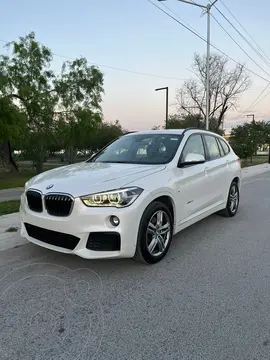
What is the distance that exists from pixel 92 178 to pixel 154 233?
3.33ft

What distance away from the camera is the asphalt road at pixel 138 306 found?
7.84ft

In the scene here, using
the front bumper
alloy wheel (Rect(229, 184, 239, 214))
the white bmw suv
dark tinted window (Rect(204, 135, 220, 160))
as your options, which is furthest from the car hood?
alloy wheel (Rect(229, 184, 239, 214))

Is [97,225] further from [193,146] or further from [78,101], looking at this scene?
[78,101]

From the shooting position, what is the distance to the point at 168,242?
411 centimetres

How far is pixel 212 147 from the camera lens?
18.9 ft

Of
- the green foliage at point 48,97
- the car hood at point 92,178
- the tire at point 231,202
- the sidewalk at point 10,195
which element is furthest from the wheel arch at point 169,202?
the green foliage at point 48,97

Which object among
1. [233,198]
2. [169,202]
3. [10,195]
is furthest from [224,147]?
[10,195]

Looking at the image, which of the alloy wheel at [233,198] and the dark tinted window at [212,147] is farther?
the alloy wheel at [233,198]

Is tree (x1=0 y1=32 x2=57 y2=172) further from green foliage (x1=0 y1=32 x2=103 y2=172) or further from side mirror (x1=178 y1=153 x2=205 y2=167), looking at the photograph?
side mirror (x1=178 y1=153 x2=205 y2=167)

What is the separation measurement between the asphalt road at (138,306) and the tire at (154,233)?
0.15 metres

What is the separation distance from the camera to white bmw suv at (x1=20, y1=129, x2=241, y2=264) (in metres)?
3.40

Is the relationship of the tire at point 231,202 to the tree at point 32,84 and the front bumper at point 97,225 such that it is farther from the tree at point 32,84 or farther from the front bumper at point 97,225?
the tree at point 32,84

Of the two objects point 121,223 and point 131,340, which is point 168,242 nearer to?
point 121,223

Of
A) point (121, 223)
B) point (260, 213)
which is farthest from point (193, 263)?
point (260, 213)
